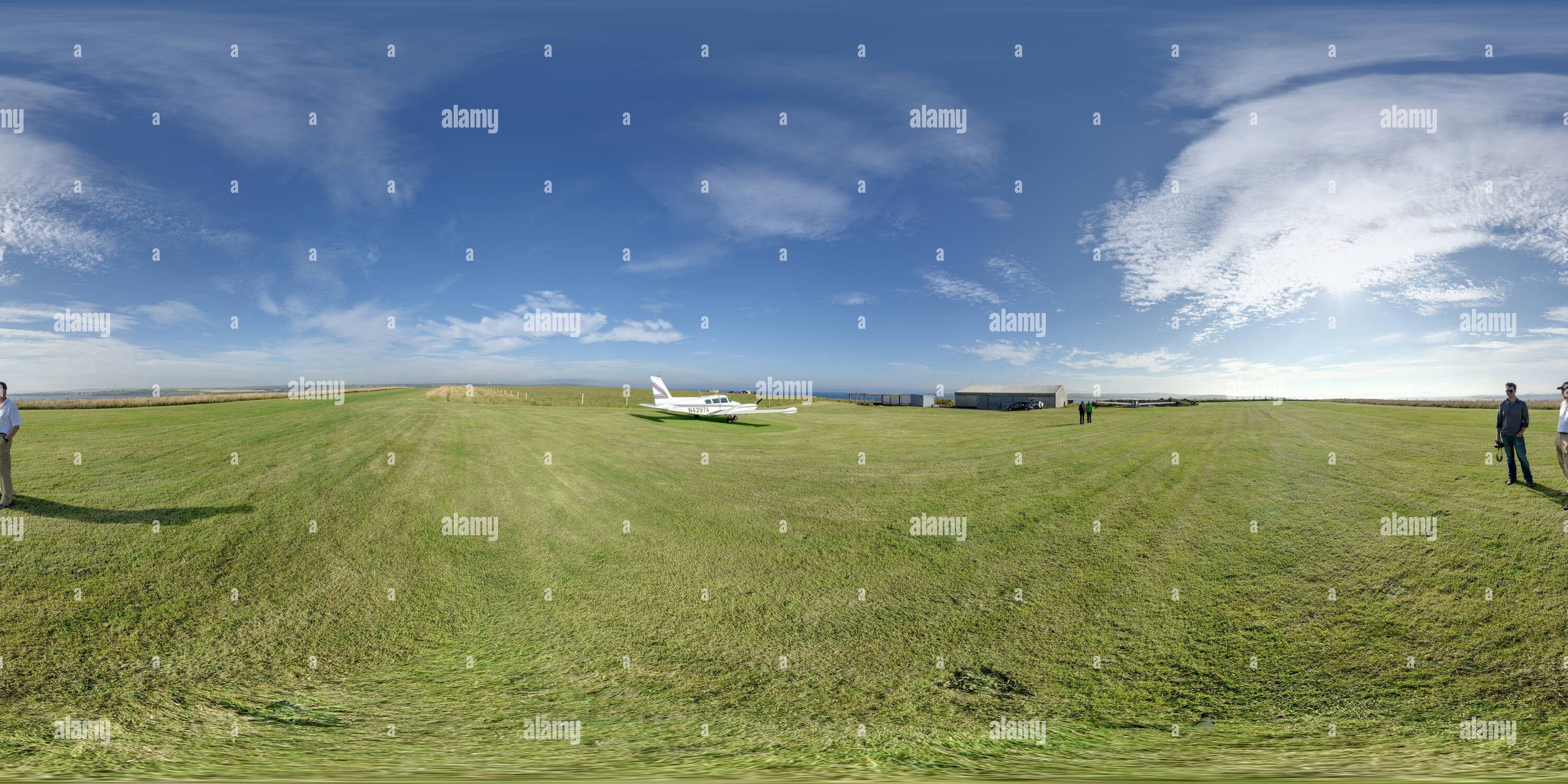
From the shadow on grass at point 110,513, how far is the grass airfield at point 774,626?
100mm

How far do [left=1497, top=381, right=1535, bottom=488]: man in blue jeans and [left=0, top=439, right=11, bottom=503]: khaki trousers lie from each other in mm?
33105

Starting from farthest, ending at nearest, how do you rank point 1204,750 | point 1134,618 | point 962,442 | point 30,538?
point 962,442, point 30,538, point 1134,618, point 1204,750

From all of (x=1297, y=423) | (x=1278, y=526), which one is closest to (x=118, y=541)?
(x=1278, y=526)

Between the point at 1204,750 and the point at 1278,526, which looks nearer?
the point at 1204,750

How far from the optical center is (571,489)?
52.9 feet

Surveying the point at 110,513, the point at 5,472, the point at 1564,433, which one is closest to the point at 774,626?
the point at 110,513

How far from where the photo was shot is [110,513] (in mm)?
11086

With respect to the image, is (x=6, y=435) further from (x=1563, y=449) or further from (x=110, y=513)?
(x=1563, y=449)

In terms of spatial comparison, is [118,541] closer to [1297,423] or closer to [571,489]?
[571,489]

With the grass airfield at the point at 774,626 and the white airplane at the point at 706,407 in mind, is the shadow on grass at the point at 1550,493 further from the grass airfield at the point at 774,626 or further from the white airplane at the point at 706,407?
the white airplane at the point at 706,407

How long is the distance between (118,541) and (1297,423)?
53541 millimetres

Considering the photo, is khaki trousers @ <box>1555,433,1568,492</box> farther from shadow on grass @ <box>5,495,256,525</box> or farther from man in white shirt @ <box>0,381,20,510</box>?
shadow on grass @ <box>5,495,256,525</box>

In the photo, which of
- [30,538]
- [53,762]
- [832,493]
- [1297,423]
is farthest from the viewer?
[1297,423]

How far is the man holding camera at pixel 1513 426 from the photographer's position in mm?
12891
